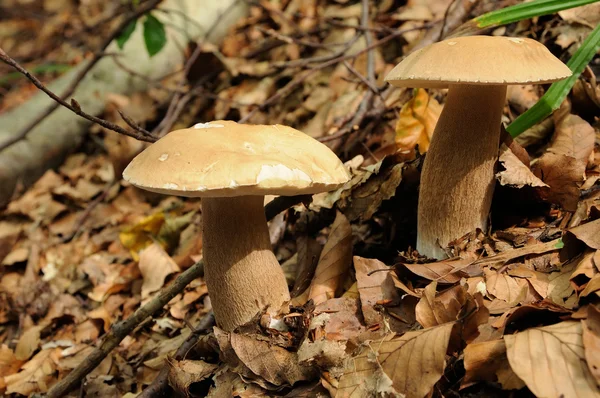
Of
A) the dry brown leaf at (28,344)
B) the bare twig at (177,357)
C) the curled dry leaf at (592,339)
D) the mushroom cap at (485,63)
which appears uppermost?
the mushroom cap at (485,63)

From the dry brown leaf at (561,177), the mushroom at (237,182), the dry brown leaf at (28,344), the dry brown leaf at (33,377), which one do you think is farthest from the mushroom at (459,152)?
the dry brown leaf at (28,344)

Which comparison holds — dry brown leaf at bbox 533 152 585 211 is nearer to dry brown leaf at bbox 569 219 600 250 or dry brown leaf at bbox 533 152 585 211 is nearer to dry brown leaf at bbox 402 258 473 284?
dry brown leaf at bbox 569 219 600 250

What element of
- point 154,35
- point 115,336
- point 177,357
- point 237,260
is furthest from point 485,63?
point 154,35

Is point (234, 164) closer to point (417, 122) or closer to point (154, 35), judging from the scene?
point (417, 122)

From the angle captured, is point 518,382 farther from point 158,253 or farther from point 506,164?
point 158,253

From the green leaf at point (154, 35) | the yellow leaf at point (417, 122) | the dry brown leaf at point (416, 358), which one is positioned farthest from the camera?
the green leaf at point (154, 35)

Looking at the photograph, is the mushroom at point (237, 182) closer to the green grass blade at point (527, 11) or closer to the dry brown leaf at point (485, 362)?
the dry brown leaf at point (485, 362)
